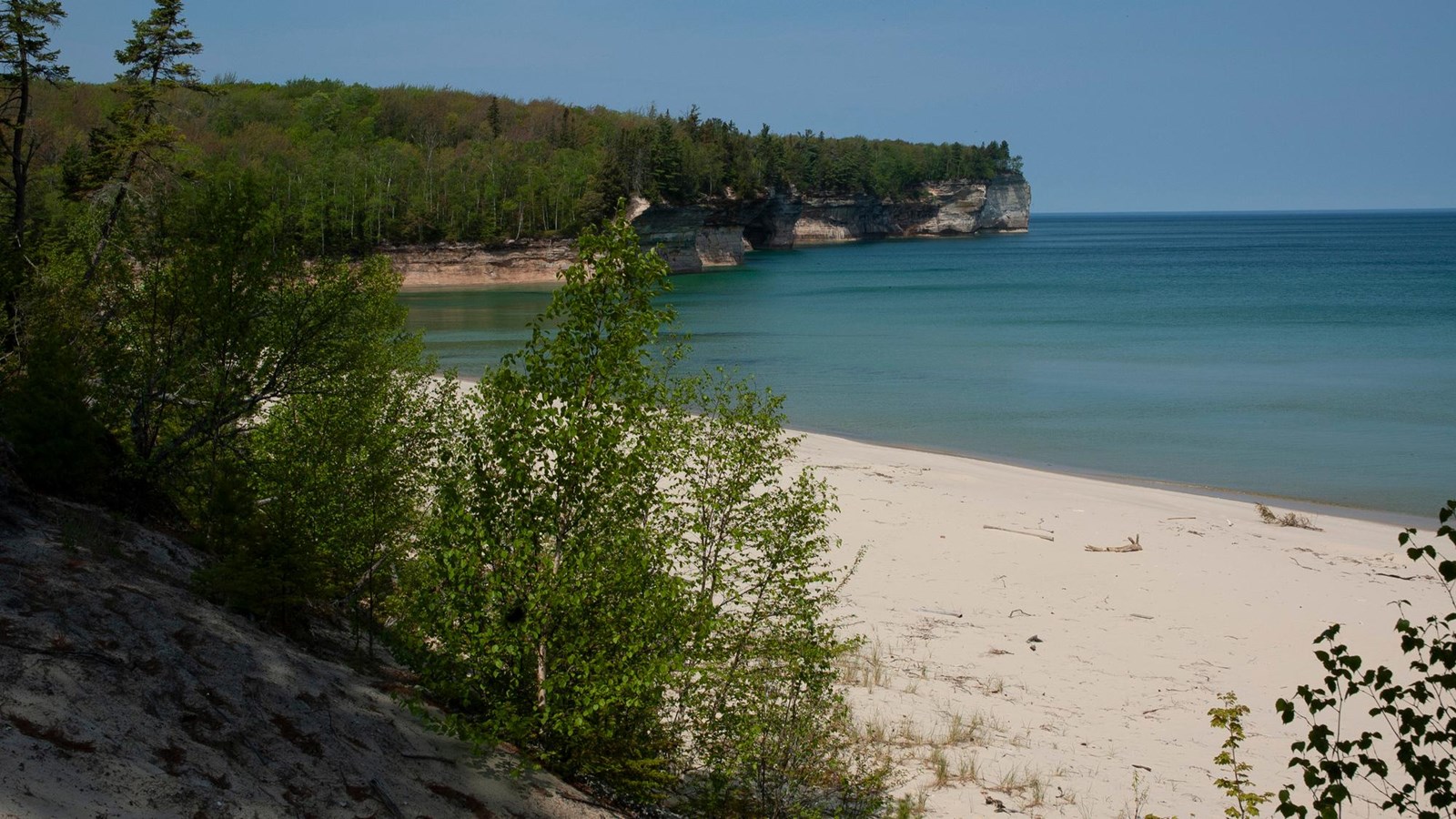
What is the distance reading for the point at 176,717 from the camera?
6520 mm

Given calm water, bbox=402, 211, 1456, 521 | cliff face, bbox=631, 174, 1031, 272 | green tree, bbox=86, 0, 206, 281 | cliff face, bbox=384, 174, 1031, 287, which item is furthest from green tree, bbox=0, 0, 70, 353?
cliff face, bbox=384, 174, 1031, 287

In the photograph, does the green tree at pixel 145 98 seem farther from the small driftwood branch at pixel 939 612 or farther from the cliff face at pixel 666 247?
the cliff face at pixel 666 247

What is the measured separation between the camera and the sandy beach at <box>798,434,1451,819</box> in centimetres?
1061

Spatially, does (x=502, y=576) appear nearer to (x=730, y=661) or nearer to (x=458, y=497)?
(x=458, y=497)

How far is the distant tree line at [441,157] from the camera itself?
102 meters

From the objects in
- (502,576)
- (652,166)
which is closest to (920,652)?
(502,576)

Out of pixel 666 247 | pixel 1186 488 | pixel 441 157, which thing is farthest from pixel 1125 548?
pixel 441 157

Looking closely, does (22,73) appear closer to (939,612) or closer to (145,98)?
(145,98)

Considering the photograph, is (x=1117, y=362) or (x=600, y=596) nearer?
(x=600, y=596)

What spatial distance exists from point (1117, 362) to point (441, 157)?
326 ft

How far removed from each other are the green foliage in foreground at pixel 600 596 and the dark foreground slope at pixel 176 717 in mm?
523

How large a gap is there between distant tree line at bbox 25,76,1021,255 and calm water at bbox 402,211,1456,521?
15.9 metres

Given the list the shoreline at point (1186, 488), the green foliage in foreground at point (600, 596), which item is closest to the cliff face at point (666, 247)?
the shoreline at point (1186, 488)

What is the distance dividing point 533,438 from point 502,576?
941 millimetres
